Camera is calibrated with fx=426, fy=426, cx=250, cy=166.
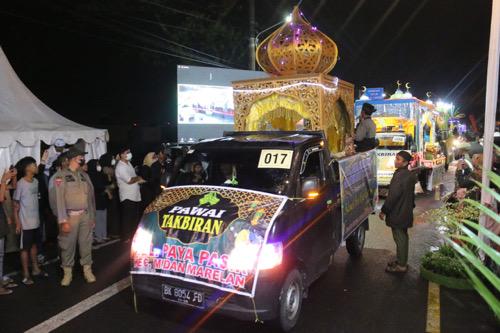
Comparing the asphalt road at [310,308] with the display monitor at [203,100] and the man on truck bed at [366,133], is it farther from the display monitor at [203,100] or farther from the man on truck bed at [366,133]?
the display monitor at [203,100]

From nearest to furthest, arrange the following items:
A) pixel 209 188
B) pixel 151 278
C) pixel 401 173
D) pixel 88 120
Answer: pixel 151 278, pixel 209 188, pixel 401 173, pixel 88 120

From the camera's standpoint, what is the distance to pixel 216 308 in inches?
158

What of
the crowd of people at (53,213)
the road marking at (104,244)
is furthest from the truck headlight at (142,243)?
the road marking at (104,244)

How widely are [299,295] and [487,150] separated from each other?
3.15 m

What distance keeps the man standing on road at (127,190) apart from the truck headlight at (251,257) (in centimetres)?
468

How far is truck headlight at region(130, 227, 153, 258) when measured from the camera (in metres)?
4.40

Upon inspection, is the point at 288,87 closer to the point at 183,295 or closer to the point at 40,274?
the point at 183,295

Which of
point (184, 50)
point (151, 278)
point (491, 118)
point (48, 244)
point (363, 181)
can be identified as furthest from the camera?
point (184, 50)

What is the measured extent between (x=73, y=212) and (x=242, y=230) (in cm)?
286

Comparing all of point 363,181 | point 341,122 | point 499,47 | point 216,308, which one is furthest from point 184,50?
point 216,308

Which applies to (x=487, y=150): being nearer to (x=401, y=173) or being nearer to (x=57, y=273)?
(x=401, y=173)

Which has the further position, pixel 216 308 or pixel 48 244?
pixel 48 244

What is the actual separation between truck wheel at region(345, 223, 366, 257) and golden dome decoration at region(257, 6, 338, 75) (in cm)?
304

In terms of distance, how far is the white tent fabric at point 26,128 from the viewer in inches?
356
